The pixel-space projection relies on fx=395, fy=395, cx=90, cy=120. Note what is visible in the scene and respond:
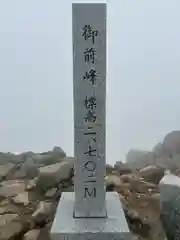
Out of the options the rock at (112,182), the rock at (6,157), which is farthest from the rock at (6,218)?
the rock at (6,157)

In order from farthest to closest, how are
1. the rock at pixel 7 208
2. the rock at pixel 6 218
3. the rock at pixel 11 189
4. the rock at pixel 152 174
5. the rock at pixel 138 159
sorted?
1. the rock at pixel 138 159
2. the rock at pixel 152 174
3. the rock at pixel 11 189
4. the rock at pixel 7 208
5. the rock at pixel 6 218

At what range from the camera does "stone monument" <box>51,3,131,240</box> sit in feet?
4.52

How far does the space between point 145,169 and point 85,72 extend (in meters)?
1.09

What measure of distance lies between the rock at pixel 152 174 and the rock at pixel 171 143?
269 mm

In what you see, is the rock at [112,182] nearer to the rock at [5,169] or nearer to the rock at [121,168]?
the rock at [121,168]

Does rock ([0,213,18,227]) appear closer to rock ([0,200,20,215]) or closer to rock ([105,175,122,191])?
rock ([0,200,20,215])

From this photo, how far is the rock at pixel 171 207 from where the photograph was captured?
5.77 feet

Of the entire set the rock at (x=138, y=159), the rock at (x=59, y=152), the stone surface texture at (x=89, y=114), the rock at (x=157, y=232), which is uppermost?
the stone surface texture at (x=89, y=114)

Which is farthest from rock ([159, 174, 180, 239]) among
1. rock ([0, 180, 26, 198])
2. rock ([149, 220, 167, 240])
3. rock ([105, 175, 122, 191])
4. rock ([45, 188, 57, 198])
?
rock ([0, 180, 26, 198])

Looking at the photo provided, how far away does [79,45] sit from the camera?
4.62ft

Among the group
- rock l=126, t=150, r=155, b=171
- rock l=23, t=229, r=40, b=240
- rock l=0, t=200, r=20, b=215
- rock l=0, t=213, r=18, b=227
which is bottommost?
rock l=23, t=229, r=40, b=240

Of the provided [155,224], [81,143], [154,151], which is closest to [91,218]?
[81,143]

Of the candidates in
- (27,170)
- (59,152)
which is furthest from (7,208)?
(59,152)

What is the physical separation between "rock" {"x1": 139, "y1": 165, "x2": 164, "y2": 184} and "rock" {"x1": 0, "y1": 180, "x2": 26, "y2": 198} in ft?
2.28
